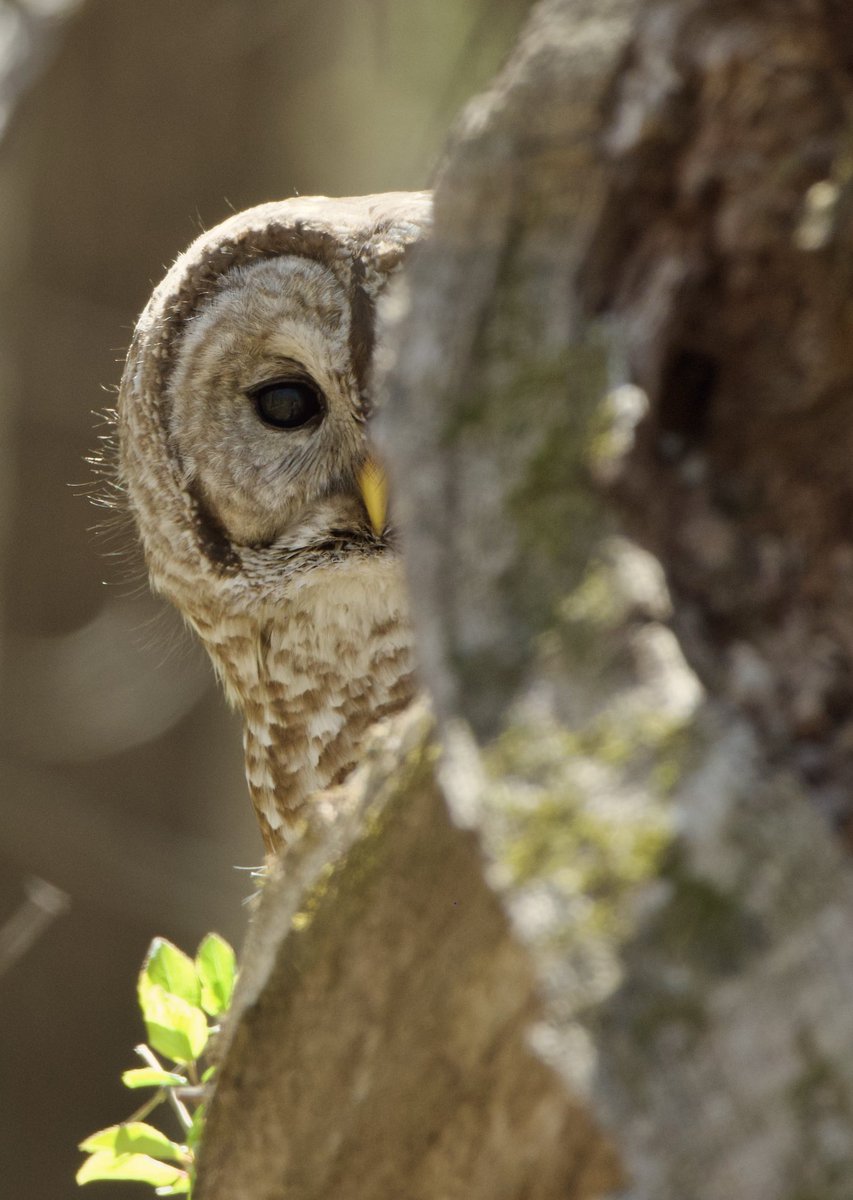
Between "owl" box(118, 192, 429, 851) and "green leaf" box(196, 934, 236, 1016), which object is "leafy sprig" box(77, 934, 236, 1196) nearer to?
"green leaf" box(196, 934, 236, 1016)

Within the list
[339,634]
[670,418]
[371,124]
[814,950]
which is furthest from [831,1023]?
[371,124]

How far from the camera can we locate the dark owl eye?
8.95ft

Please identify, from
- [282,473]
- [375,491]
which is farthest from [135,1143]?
[282,473]

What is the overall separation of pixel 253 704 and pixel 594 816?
6.62ft

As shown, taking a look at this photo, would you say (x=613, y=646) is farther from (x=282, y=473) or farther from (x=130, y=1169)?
(x=282, y=473)

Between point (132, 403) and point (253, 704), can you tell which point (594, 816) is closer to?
point (253, 704)

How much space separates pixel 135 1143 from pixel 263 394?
1.61m

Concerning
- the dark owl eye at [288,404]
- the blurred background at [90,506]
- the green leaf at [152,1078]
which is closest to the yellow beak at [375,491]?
the dark owl eye at [288,404]

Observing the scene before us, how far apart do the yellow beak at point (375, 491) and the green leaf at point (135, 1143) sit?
129 cm

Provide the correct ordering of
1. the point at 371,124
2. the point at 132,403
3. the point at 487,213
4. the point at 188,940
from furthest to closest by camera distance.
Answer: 1. the point at 371,124
2. the point at 188,940
3. the point at 132,403
4. the point at 487,213

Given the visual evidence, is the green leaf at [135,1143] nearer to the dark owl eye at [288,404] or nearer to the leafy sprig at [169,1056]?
the leafy sprig at [169,1056]

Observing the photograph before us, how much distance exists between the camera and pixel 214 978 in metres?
1.64

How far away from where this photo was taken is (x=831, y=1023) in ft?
2.78

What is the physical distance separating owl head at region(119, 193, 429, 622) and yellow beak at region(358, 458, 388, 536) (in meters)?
0.04
